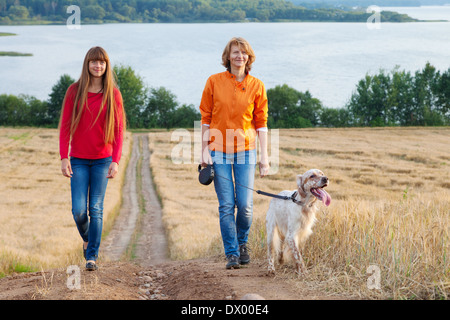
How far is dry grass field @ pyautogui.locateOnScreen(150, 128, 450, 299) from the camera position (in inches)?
197

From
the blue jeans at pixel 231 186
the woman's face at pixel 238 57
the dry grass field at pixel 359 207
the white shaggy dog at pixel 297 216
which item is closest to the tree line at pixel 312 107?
the dry grass field at pixel 359 207

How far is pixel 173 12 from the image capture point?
18988 centimetres

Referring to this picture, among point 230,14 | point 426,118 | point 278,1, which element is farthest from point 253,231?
point 278,1

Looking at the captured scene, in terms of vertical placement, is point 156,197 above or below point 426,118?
below

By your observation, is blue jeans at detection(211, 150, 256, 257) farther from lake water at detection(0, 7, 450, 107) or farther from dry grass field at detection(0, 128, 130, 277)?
lake water at detection(0, 7, 450, 107)

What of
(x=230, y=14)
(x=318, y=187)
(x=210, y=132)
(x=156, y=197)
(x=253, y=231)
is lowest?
(x=156, y=197)

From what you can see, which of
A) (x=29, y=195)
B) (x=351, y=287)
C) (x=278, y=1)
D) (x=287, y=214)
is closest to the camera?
(x=351, y=287)

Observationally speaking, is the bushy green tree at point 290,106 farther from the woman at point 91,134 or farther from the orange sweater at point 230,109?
the woman at point 91,134

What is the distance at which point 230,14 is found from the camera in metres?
175

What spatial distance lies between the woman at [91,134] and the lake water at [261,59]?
271ft

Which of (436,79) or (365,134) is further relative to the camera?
(436,79)
